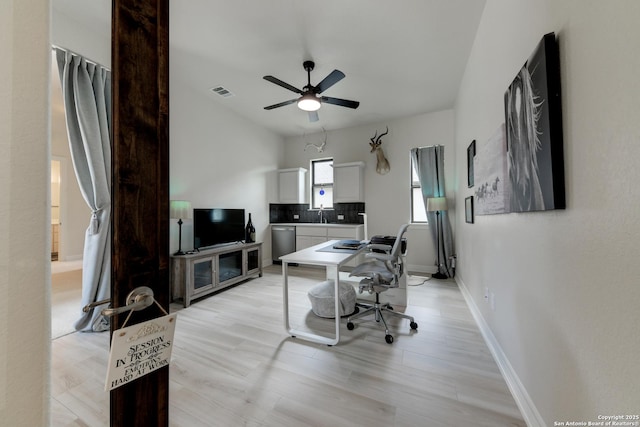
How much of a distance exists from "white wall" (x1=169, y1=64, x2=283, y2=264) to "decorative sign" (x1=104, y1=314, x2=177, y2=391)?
9.82 ft

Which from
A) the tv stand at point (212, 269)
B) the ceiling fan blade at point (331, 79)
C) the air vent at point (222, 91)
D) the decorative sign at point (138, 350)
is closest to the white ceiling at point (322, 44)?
the air vent at point (222, 91)

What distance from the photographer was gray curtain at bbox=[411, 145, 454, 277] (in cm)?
419

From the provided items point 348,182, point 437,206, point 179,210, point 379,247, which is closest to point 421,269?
point 437,206

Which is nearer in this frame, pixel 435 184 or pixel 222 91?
pixel 222 91

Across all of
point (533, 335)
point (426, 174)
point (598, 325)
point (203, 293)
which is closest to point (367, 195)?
point (426, 174)

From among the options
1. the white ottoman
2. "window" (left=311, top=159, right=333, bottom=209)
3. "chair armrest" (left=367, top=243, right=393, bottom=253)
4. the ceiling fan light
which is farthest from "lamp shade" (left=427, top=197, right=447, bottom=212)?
the ceiling fan light

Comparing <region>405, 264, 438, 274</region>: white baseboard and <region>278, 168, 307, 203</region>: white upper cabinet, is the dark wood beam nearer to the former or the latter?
<region>405, 264, 438, 274</region>: white baseboard

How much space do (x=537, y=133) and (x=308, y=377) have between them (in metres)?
1.97

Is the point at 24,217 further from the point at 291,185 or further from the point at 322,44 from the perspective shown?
the point at 291,185

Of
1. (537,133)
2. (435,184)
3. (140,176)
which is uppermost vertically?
(435,184)

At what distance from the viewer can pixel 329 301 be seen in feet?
8.44

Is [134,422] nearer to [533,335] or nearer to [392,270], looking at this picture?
[533,335]

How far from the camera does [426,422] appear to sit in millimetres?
1351

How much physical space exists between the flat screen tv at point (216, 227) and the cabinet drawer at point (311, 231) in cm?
120
